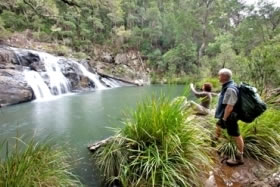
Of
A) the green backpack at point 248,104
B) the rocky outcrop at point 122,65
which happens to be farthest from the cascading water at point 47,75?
the green backpack at point 248,104

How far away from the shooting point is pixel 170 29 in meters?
31.9

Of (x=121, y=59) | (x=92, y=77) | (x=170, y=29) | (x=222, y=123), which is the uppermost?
(x=170, y=29)

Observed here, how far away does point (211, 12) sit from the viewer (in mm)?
31984

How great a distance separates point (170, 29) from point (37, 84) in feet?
70.9

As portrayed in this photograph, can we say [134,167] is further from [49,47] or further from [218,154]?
[49,47]

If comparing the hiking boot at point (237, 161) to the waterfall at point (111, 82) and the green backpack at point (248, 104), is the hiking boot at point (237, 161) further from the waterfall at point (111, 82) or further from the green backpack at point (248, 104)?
the waterfall at point (111, 82)

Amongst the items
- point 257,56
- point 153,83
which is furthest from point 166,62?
point 257,56

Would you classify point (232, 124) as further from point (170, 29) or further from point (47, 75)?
point (170, 29)

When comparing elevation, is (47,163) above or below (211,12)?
below

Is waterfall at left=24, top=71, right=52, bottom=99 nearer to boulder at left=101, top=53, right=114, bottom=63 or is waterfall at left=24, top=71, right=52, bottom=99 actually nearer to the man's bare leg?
the man's bare leg

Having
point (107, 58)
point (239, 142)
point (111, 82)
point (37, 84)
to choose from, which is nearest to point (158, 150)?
point (239, 142)

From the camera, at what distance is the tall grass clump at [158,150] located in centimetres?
286

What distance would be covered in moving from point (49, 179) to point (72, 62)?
57.7 feet

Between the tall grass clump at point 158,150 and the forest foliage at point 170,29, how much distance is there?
17438mm
